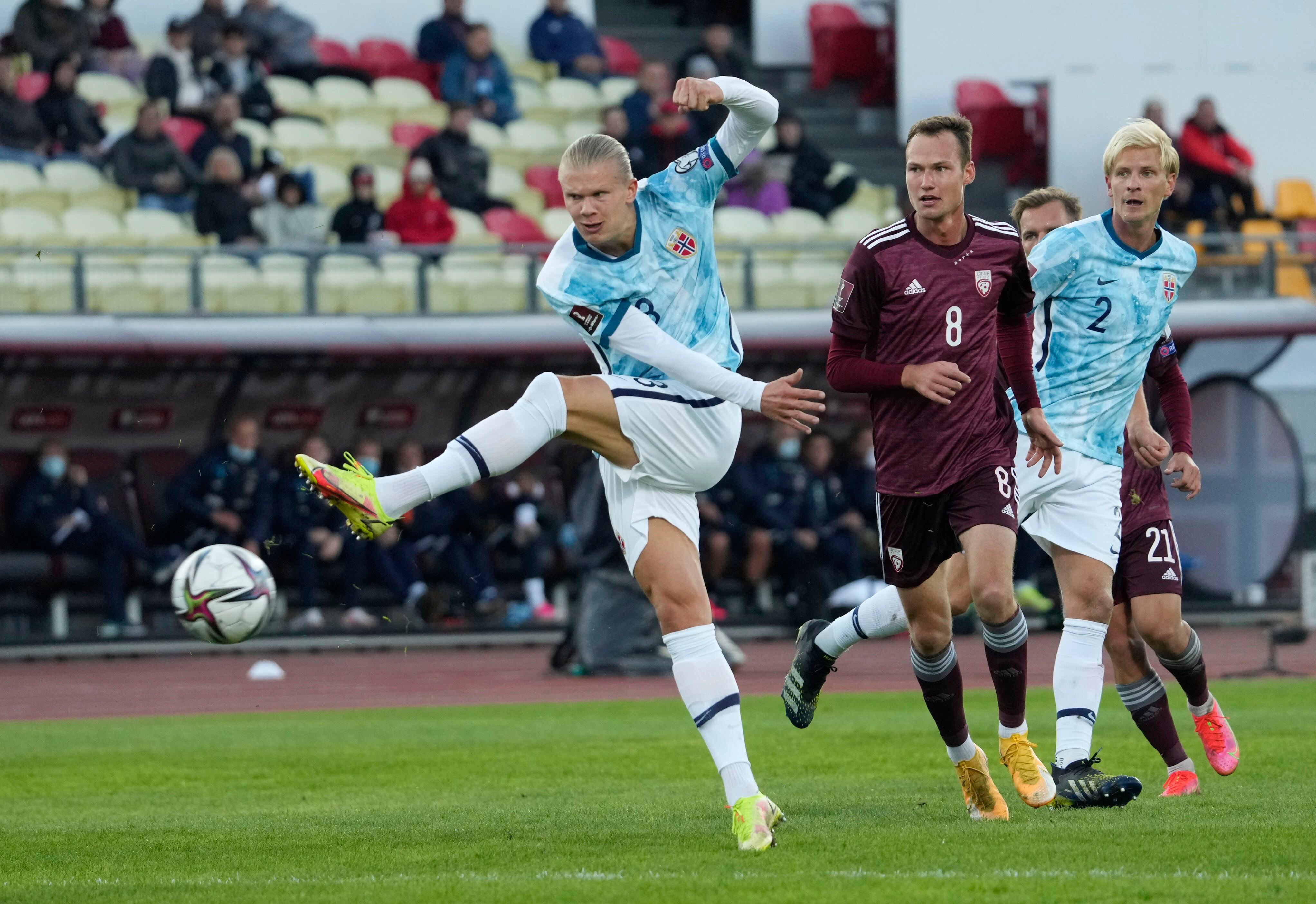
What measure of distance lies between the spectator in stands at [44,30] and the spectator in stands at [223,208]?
8.57ft

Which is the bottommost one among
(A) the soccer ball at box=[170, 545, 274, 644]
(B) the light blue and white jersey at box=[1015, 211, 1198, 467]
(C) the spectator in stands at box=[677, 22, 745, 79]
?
(A) the soccer ball at box=[170, 545, 274, 644]

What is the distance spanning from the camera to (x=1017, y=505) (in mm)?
6328

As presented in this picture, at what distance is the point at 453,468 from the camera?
6.04 metres

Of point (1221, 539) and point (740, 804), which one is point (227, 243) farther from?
point (740, 804)

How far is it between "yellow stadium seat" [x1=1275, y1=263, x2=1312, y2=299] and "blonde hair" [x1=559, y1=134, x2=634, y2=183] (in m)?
14.1

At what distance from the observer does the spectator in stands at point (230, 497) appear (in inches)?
652

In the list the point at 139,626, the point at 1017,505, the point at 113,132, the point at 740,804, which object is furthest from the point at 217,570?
the point at 113,132

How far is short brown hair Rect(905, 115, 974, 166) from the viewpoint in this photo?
20.5 feet

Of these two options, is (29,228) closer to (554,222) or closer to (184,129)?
(184,129)

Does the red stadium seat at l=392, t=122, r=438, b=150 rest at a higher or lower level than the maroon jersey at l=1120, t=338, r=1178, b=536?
higher

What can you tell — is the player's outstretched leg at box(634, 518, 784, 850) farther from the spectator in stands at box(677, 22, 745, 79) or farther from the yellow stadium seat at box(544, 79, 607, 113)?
the spectator in stands at box(677, 22, 745, 79)

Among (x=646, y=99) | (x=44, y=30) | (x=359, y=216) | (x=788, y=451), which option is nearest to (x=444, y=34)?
(x=646, y=99)

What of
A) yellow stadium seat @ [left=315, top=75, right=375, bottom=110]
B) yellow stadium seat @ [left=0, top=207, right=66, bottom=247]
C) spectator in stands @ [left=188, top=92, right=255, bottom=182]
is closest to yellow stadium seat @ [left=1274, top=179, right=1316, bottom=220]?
yellow stadium seat @ [left=315, top=75, right=375, bottom=110]

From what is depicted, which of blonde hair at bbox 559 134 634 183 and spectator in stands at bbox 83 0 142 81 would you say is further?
spectator in stands at bbox 83 0 142 81
